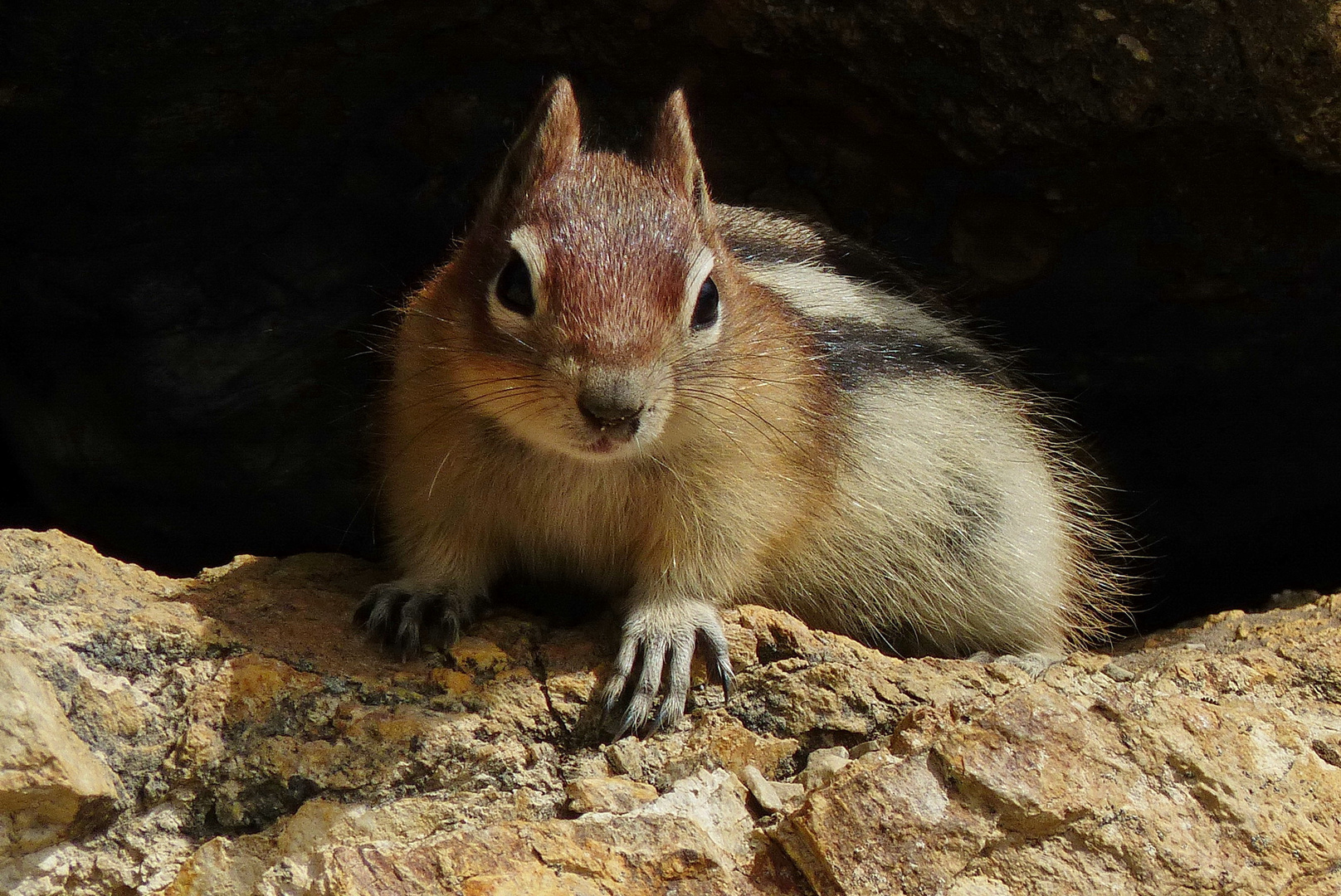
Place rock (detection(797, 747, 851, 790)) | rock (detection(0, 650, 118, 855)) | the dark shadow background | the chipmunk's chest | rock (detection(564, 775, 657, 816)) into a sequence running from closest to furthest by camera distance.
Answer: rock (detection(0, 650, 118, 855))
rock (detection(564, 775, 657, 816))
rock (detection(797, 747, 851, 790))
the chipmunk's chest
the dark shadow background

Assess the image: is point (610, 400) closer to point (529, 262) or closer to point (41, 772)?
point (529, 262)

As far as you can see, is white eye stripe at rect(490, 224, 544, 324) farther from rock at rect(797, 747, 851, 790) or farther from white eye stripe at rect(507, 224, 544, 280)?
rock at rect(797, 747, 851, 790)

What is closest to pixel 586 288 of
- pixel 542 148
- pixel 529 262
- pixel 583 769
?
pixel 529 262

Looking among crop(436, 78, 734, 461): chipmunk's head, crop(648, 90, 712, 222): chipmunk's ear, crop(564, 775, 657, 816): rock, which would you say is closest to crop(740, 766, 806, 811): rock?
crop(564, 775, 657, 816): rock

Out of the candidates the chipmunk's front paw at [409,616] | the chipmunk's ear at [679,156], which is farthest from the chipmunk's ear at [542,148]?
the chipmunk's front paw at [409,616]

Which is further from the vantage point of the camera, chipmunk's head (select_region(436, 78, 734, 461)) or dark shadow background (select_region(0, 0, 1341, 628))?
dark shadow background (select_region(0, 0, 1341, 628))

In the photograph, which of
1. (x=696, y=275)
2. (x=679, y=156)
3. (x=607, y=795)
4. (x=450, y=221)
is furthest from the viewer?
(x=450, y=221)

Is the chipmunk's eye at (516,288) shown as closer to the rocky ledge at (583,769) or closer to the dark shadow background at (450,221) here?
the rocky ledge at (583,769)
